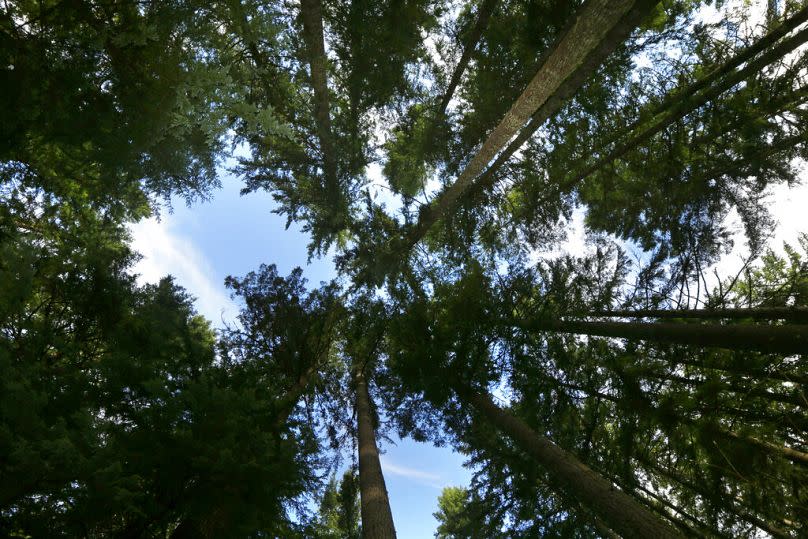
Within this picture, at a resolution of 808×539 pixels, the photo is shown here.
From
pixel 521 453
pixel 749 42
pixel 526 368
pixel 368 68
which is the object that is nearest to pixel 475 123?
pixel 368 68

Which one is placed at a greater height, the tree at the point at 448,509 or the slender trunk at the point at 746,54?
the slender trunk at the point at 746,54

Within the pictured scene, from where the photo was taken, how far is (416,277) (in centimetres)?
1121

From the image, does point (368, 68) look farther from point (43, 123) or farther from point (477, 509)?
point (477, 509)

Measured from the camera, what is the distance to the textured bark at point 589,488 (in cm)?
468

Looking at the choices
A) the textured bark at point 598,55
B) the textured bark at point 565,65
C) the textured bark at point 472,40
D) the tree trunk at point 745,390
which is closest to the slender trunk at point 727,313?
the tree trunk at point 745,390

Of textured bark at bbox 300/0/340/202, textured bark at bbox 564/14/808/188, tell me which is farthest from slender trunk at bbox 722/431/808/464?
textured bark at bbox 300/0/340/202

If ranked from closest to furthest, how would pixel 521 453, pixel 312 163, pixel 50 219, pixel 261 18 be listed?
pixel 261 18 → pixel 521 453 → pixel 312 163 → pixel 50 219

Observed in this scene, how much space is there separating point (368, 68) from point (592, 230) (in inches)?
297

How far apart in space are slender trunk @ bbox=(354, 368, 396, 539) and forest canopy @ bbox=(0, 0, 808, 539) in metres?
0.05

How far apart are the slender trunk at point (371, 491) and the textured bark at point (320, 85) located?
5.27 meters

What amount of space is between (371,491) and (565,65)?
7535mm

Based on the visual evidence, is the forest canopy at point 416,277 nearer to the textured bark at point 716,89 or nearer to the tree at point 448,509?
the textured bark at point 716,89

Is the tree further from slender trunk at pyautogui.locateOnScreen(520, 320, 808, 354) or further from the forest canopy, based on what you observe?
slender trunk at pyautogui.locateOnScreen(520, 320, 808, 354)

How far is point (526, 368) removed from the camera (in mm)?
7543
